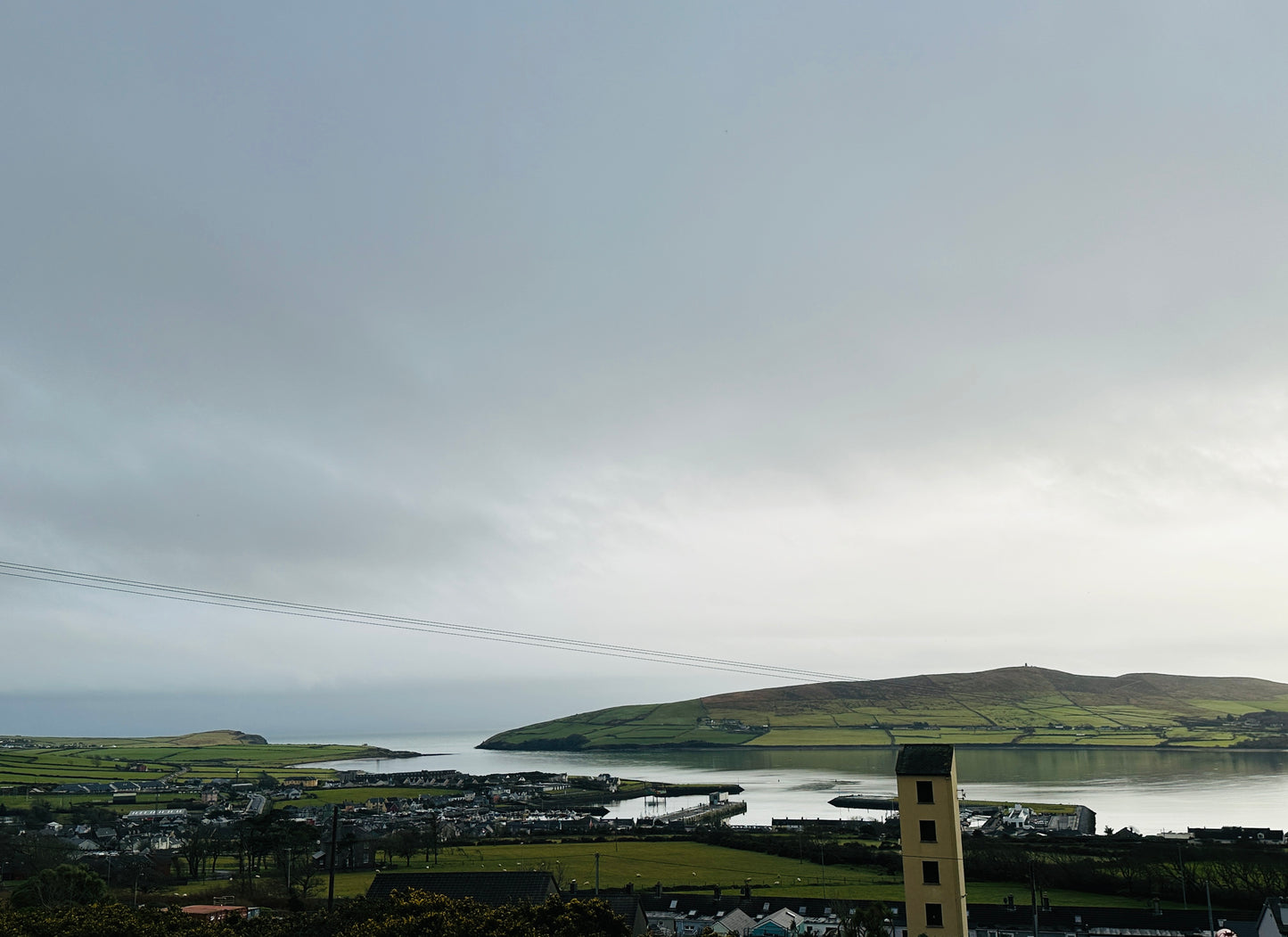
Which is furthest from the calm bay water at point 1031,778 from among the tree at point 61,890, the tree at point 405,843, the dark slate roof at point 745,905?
the tree at point 61,890

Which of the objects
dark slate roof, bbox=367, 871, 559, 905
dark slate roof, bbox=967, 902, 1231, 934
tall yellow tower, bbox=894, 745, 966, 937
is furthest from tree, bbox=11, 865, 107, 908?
dark slate roof, bbox=967, 902, 1231, 934

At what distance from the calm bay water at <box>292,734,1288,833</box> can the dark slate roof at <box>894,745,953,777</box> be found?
61.2 m

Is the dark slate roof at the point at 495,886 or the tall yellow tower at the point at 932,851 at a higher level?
the tall yellow tower at the point at 932,851

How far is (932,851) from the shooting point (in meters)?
19.9

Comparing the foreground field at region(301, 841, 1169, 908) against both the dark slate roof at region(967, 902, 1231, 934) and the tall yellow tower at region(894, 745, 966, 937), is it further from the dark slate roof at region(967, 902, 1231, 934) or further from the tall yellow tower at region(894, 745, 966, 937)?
the tall yellow tower at region(894, 745, 966, 937)

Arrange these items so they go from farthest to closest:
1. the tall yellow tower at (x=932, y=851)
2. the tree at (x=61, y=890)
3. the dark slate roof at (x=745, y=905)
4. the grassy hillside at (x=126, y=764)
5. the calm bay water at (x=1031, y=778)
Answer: the grassy hillside at (x=126, y=764) < the calm bay water at (x=1031, y=778) < the dark slate roof at (x=745, y=905) < the tree at (x=61, y=890) < the tall yellow tower at (x=932, y=851)

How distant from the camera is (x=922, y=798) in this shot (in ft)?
65.7

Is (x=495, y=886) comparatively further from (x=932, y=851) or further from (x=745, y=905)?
(x=932, y=851)

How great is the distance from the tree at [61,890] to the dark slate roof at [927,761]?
2988 centimetres

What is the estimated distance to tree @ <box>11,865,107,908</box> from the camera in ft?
112

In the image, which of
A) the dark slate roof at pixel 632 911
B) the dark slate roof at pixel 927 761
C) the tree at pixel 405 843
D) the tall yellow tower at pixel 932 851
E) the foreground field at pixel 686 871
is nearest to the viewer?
the tall yellow tower at pixel 932 851

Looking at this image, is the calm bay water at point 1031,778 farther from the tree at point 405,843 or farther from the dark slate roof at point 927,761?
the dark slate roof at point 927,761

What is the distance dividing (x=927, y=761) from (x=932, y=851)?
1.85m

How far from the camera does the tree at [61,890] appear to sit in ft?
112
